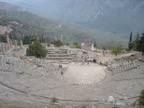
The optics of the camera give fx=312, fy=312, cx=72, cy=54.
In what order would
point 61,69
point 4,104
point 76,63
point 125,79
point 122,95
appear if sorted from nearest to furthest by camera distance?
point 4,104
point 122,95
point 125,79
point 61,69
point 76,63

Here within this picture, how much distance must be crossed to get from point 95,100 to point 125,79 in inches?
520

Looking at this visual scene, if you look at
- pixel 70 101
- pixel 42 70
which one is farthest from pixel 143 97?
pixel 42 70

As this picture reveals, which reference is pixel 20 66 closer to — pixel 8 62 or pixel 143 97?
pixel 8 62

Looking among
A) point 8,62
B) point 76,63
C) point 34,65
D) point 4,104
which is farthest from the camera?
point 76,63

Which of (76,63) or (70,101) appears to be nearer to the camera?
(70,101)

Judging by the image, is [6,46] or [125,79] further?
[6,46]

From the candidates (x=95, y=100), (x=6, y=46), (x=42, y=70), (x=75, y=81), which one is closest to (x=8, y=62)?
(x=42, y=70)

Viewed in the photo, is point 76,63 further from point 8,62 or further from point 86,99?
point 86,99

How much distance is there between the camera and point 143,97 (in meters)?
23.6

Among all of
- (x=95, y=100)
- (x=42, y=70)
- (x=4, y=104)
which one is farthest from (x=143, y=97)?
(x=42, y=70)

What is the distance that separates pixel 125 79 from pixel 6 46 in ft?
119

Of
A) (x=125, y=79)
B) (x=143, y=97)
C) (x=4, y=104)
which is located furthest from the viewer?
(x=125, y=79)

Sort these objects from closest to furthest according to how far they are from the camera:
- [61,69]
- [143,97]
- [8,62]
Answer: [143,97], [8,62], [61,69]

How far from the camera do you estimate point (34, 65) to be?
45062 mm
